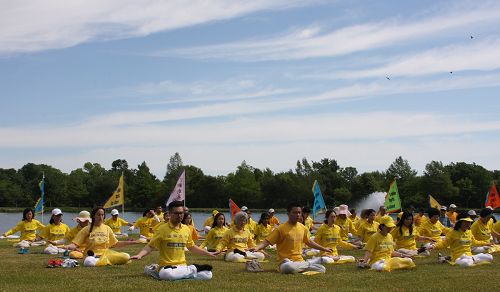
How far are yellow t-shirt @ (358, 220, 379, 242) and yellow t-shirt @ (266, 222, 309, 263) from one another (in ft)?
32.3

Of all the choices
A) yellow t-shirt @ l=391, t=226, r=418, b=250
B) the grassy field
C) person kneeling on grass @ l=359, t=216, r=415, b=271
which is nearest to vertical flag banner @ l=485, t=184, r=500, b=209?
yellow t-shirt @ l=391, t=226, r=418, b=250

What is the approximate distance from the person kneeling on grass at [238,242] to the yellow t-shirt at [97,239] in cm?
406

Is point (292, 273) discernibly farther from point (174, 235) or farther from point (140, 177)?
point (140, 177)

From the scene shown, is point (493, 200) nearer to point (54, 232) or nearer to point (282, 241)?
point (54, 232)

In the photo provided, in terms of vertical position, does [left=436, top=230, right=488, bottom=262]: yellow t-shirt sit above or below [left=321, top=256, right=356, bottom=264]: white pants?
above

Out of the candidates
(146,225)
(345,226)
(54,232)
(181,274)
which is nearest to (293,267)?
(181,274)

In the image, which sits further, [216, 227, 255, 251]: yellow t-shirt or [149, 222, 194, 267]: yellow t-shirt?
[216, 227, 255, 251]: yellow t-shirt

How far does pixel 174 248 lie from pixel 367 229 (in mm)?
12850

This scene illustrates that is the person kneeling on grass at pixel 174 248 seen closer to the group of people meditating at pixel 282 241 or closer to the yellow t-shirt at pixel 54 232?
the group of people meditating at pixel 282 241

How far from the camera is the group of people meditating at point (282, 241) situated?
1515cm

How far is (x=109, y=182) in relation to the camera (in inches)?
4712

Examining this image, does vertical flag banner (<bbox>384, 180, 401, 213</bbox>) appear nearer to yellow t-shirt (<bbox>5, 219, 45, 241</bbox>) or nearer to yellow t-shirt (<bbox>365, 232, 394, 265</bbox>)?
yellow t-shirt (<bbox>365, 232, 394, 265</bbox>)

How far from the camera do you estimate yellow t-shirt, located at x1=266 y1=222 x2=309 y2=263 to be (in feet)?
54.9

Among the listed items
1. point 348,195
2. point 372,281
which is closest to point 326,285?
point 372,281
